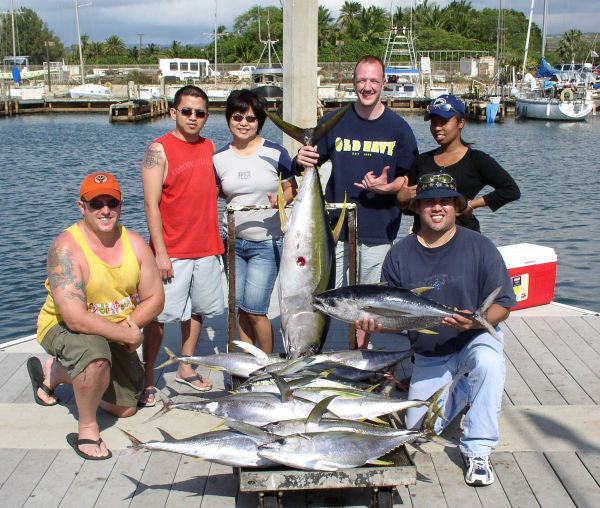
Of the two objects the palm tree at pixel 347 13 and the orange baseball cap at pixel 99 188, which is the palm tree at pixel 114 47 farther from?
the orange baseball cap at pixel 99 188

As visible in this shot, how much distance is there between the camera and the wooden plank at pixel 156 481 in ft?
10.4

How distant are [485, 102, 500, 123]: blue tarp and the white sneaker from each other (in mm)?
37847

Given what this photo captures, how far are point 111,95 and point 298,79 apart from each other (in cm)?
4906

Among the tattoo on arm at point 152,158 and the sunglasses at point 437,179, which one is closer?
the sunglasses at point 437,179

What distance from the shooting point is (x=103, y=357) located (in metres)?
3.52

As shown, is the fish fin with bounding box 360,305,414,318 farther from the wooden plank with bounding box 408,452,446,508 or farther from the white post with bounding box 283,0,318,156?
the white post with bounding box 283,0,318,156

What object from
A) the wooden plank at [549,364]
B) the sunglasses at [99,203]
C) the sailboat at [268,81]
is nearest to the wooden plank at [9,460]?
the sunglasses at [99,203]

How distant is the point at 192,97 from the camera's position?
4039mm

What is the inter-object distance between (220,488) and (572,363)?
262 cm

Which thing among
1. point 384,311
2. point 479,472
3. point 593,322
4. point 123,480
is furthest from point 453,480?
point 593,322

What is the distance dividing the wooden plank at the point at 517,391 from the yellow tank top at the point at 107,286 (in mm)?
2202

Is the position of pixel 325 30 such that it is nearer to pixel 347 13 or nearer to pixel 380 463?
pixel 347 13

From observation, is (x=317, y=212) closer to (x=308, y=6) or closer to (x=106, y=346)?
(x=106, y=346)


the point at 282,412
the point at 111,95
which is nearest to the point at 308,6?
the point at 282,412
